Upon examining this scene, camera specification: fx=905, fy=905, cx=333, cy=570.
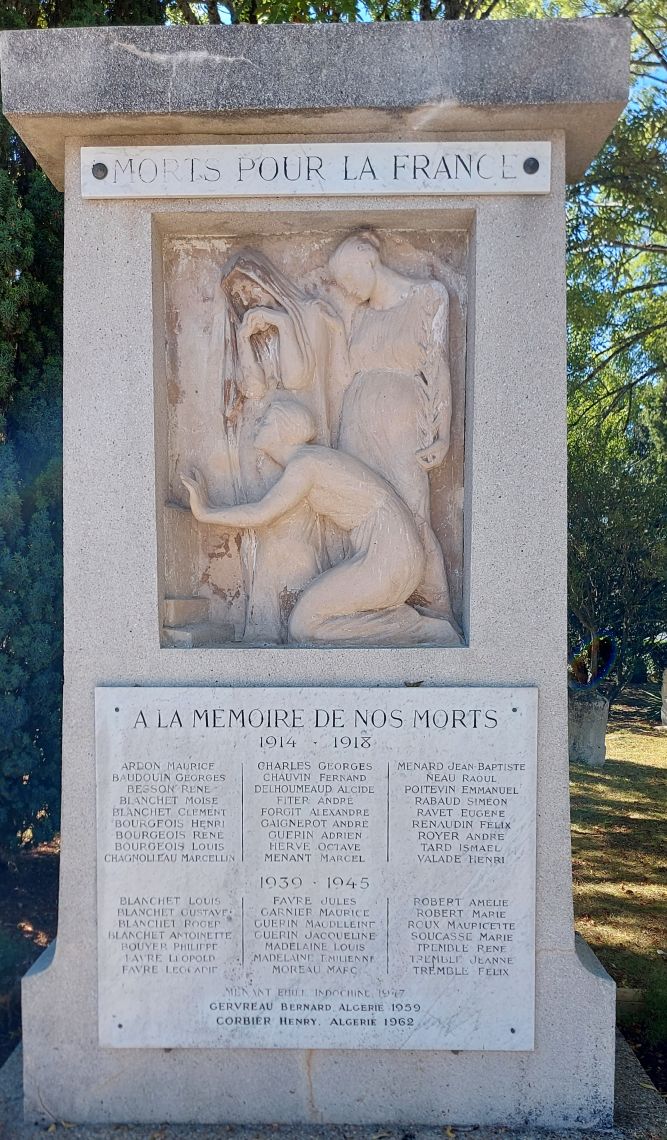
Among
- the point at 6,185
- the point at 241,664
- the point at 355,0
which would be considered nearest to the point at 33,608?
the point at 241,664

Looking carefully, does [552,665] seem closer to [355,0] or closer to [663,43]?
[355,0]

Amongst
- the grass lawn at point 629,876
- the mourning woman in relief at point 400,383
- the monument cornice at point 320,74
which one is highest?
the monument cornice at point 320,74

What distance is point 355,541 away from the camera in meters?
3.99

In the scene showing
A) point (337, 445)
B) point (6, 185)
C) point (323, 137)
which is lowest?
point (337, 445)

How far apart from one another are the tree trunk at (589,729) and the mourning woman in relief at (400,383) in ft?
25.1

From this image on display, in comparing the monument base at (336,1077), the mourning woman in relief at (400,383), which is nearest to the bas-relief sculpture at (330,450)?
the mourning woman in relief at (400,383)

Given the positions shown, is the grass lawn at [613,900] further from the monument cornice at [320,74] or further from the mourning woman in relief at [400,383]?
the monument cornice at [320,74]

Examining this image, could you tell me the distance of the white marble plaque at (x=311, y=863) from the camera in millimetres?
3744

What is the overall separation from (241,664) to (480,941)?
1517 millimetres

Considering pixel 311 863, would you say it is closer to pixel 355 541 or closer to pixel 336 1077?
pixel 336 1077

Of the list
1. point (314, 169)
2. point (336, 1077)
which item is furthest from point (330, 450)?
point (336, 1077)

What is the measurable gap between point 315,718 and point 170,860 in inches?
33.5

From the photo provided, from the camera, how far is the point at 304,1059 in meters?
3.75

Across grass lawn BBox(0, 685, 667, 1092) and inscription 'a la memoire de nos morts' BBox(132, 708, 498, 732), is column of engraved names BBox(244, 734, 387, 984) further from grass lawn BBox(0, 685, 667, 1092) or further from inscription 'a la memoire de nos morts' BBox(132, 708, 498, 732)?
grass lawn BBox(0, 685, 667, 1092)
